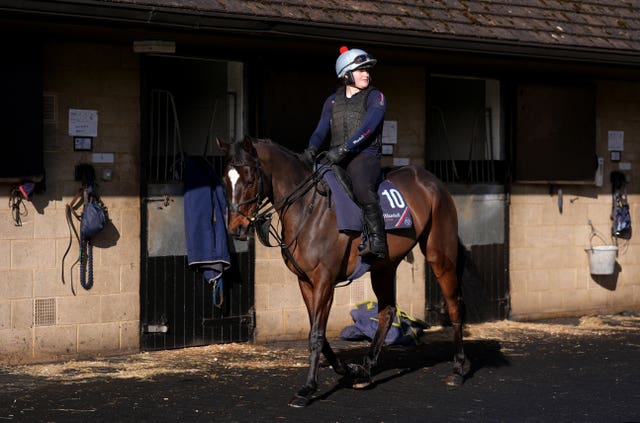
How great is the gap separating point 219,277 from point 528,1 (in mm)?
5403

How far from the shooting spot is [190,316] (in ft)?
35.3

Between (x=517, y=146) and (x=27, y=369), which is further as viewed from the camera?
(x=517, y=146)

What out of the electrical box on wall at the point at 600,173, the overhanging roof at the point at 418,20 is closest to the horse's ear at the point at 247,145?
the overhanging roof at the point at 418,20

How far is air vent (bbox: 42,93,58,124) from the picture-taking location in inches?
389

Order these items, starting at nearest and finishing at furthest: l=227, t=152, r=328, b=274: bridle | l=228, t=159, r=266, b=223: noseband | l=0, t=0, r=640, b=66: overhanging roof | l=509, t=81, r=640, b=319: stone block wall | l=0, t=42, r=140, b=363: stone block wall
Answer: l=228, t=159, r=266, b=223: noseband
l=227, t=152, r=328, b=274: bridle
l=0, t=0, r=640, b=66: overhanging roof
l=0, t=42, r=140, b=363: stone block wall
l=509, t=81, r=640, b=319: stone block wall

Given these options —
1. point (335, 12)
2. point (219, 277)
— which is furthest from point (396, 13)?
point (219, 277)

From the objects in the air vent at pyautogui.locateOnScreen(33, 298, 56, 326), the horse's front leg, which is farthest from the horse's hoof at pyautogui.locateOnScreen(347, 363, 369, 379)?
the air vent at pyautogui.locateOnScreen(33, 298, 56, 326)

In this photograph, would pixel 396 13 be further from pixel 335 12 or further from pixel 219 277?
pixel 219 277

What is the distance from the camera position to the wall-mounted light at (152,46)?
1026 cm

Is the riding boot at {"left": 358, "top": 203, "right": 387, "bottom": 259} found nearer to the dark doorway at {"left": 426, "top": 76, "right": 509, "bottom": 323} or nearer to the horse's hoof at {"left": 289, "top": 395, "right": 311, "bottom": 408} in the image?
the horse's hoof at {"left": 289, "top": 395, "right": 311, "bottom": 408}

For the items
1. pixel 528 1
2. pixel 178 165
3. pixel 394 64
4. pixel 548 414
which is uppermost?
pixel 528 1

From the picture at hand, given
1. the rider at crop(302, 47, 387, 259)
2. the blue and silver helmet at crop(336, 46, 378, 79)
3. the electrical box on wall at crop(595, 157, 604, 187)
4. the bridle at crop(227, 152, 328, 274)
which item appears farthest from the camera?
the electrical box on wall at crop(595, 157, 604, 187)

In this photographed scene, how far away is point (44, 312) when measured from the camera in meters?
9.93

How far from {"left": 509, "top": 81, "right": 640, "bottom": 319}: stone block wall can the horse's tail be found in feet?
1.82
